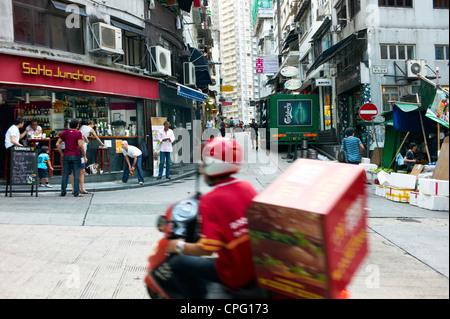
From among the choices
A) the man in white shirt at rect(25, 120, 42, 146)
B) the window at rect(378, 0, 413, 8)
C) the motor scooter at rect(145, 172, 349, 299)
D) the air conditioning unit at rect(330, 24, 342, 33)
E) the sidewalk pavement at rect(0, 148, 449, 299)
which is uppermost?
the air conditioning unit at rect(330, 24, 342, 33)

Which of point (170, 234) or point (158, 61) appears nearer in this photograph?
point (170, 234)

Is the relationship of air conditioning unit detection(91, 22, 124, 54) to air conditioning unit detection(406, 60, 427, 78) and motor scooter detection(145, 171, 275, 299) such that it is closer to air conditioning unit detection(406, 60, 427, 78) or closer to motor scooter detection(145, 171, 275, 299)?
motor scooter detection(145, 171, 275, 299)

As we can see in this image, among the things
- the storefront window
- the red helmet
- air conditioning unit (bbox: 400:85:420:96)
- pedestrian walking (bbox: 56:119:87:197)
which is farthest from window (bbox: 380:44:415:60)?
the red helmet

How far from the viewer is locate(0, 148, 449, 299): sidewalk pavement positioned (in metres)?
4.18

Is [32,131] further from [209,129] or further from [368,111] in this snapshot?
[209,129]

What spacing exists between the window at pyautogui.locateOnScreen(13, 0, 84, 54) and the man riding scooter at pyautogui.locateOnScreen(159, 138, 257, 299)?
36.4 feet

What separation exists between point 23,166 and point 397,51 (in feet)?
55.5

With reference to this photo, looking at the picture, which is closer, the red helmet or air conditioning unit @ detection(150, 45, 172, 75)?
the red helmet

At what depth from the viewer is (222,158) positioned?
2.71 meters

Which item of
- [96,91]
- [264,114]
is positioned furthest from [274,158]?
[96,91]

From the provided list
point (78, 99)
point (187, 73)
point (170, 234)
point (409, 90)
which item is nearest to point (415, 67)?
point (409, 90)

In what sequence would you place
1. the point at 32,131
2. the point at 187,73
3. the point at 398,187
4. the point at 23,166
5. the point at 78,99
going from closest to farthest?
the point at 23,166
the point at 398,187
the point at 32,131
the point at 78,99
the point at 187,73

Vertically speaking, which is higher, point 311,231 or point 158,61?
point 158,61

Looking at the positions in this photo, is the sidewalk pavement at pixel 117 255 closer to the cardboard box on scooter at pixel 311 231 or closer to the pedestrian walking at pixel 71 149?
the cardboard box on scooter at pixel 311 231
